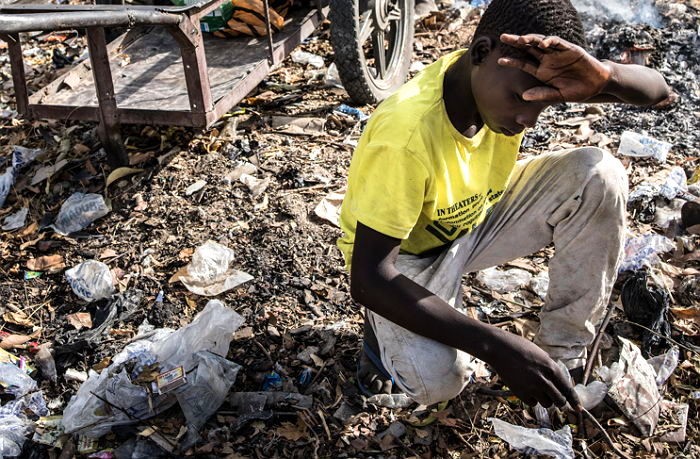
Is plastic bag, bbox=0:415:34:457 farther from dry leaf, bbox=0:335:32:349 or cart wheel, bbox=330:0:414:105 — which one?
cart wheel, bbox=330:0:414:105

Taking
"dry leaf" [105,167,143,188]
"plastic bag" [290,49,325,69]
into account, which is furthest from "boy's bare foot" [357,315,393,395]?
"plastic bag" [290,49,325,69]

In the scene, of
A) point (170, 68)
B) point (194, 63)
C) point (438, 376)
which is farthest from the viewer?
point (170, 68)

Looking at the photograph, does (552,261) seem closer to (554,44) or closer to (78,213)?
(554,44)

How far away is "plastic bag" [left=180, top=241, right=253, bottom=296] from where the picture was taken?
3475 mm

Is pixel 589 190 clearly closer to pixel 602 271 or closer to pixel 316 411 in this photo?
pixel 602 271

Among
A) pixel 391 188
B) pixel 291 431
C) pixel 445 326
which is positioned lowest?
pixel 291 431

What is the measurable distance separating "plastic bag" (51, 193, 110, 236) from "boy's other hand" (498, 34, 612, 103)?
2768mm

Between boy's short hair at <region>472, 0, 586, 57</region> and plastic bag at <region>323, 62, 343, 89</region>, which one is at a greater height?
boy's short hair at <region>472, 0, 586, 57</region>

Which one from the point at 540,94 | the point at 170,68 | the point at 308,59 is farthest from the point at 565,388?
the point at 308,59

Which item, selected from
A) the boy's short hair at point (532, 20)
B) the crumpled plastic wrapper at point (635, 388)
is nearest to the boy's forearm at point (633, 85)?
the boy's short hair at point (532, 20)

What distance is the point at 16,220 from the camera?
4117mm

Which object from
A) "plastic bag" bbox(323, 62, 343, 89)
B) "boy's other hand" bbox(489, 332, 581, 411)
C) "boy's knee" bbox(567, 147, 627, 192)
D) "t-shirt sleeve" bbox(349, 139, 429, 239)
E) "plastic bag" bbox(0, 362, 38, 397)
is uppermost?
"t-shirt sleeve" bbox(349, 139, 429, 239)

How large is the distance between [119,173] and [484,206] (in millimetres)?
2473

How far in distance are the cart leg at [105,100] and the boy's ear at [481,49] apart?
2.42 m
